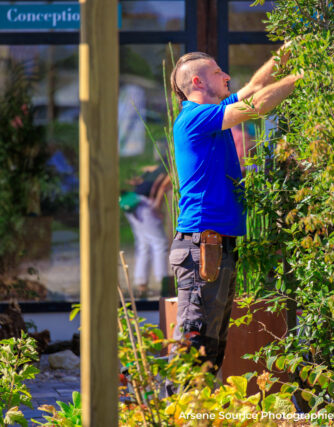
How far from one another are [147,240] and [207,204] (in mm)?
3517

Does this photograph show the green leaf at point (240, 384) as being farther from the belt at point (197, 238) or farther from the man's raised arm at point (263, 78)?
the man's raised arm at point (263, 78)

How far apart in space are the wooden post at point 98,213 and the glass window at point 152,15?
15.4 feet

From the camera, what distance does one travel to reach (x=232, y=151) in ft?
12.0

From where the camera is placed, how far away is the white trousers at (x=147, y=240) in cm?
699

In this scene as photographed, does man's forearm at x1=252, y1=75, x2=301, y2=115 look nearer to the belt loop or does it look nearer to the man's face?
the man's face

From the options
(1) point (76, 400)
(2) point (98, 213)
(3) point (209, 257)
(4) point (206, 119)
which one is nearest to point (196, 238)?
(3) point (209, 257)

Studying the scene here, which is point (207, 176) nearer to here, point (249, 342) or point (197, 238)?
point (197, 238)

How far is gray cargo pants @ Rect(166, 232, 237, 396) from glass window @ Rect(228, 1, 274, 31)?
3.69 m

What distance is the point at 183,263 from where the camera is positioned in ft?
11.6

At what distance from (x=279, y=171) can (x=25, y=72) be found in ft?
12.7

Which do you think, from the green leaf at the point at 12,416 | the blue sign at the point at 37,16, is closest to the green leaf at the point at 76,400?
the green leaf at the point at 12,416

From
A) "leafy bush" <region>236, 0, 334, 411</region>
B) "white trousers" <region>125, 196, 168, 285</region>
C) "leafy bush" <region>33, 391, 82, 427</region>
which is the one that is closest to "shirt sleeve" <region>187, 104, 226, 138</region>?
"leafy bush" <region>236, 0, 334, 411</region>

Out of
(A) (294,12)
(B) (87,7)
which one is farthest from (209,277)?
(B) (87,7)

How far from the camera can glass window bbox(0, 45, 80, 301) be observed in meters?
6.94
